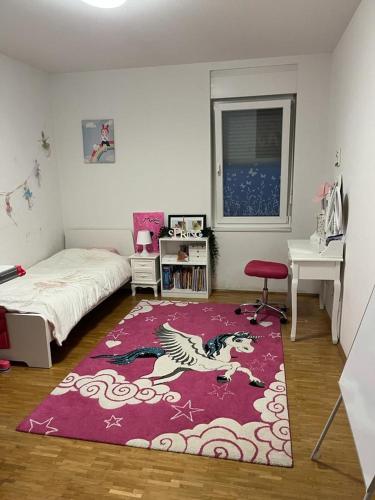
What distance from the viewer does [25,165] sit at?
13.5ft

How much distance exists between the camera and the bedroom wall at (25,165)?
380 cm

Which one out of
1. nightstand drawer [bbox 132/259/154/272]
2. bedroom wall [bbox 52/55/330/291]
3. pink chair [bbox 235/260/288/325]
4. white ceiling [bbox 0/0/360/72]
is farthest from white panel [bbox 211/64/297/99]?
nightstand drawer [bbox 132/259/154/272]

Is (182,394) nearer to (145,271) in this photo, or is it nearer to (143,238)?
(145,271)

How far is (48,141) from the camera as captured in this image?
14.9 feet

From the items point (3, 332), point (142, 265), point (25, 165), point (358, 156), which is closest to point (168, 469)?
point (3, 332)

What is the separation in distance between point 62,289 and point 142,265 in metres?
1.27

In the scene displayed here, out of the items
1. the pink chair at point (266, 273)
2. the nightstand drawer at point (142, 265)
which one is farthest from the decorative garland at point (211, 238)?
the pink chair at point (266, 273)

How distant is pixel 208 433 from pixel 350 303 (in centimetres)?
147

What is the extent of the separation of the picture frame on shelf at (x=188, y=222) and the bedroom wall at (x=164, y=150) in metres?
0.10

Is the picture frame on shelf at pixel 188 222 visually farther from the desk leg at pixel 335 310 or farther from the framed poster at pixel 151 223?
the desk leg at pixel 335 310

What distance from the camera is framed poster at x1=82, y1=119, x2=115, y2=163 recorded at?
4.51 metres

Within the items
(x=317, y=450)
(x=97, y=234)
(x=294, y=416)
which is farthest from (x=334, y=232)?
(x=97, y=234)

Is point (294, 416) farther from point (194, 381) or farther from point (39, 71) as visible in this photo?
point (39, 71)

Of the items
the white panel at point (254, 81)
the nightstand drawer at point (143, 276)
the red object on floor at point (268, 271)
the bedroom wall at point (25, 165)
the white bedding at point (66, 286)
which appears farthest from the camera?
the nightstand drawer at point (143, 276)
